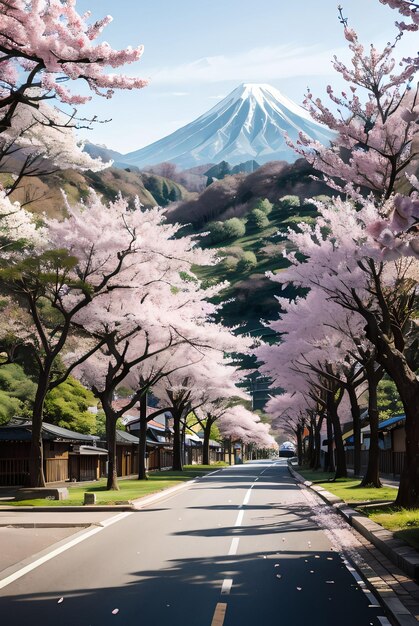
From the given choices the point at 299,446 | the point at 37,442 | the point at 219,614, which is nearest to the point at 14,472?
the point at 37,442

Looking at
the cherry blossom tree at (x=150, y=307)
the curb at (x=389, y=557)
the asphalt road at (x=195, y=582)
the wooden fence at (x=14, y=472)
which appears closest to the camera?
the curb at (x=389, y=557)

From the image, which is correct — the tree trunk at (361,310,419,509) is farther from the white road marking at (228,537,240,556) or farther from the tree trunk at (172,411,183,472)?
the tree trunk at (172,411,183,472)

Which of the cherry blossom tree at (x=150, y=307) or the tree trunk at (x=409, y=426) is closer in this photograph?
the tree trunk at (x=409, y=426)

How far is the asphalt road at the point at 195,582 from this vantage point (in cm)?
902

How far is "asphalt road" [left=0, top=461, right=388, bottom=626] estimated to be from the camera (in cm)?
902

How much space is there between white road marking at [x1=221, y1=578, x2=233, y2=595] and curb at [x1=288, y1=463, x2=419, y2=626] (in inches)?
73.9

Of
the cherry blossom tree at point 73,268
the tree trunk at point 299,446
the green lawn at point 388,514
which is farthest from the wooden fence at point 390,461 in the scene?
the tree trunk at point 299,446

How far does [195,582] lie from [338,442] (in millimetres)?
35456

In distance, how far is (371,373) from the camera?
37219mm

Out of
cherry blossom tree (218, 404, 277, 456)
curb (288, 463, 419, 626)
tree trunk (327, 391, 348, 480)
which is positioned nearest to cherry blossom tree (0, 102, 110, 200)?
curb (288, 463, 419, 626)

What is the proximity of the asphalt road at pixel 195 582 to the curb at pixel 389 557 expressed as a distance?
22 centimetres

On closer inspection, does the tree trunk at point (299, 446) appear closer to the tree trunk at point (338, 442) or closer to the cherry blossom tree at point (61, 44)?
the tree trunk at point (338, 442)

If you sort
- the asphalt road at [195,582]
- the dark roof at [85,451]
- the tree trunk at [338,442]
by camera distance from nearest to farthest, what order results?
the asphalt road at [195,582] < the tree trunk at [338,442] < the dark roof at [85,451]

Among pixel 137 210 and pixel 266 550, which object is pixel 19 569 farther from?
pixel 137 210
